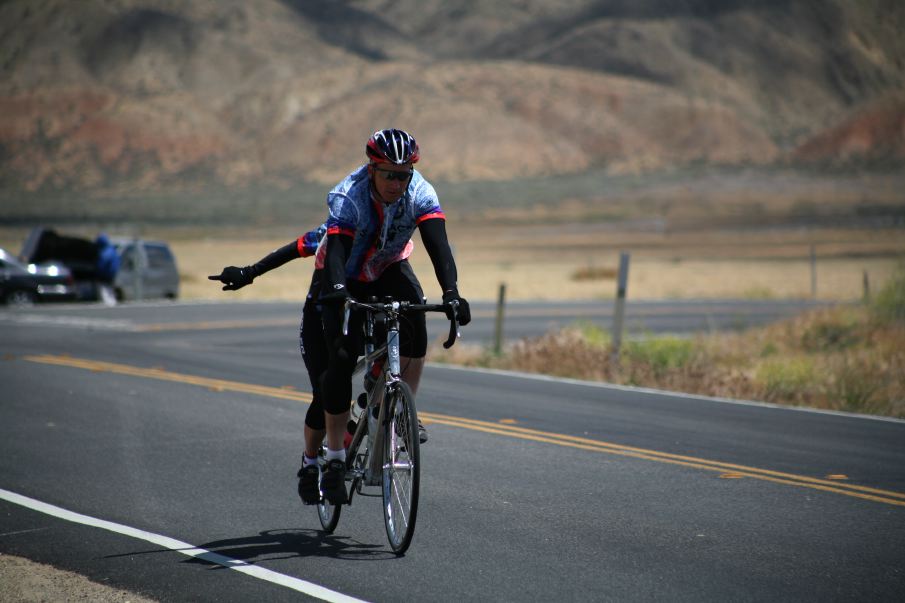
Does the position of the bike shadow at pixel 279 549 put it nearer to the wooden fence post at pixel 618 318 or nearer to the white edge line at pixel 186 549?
the white edge line at pixel 186 549

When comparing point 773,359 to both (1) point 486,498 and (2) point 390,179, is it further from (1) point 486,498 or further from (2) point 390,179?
(2) point 390,179

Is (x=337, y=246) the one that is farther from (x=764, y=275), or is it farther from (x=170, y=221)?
(x=170, y=221)

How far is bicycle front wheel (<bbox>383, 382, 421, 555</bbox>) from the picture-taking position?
634 centimetres

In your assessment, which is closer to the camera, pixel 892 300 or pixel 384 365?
pixel 384 365

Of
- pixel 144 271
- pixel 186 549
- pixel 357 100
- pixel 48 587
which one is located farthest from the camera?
pixel 357 100

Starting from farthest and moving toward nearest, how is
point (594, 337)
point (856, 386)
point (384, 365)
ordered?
1. point (594, 337)
2. point (856, 386)
3. point (384, 365)

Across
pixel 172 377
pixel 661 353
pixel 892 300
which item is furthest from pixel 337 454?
pixel 892 300

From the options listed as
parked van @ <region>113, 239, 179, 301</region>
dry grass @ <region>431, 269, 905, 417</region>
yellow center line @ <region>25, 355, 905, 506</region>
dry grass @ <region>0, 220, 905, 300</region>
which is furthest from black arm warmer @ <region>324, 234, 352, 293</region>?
parked van @ <region>113, 239, 179, 301</region>

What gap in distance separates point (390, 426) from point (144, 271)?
1049 inches

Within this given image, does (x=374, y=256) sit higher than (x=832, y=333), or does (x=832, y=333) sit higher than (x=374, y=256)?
(x=832, y=333)

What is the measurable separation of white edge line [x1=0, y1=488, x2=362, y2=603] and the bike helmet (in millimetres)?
2085

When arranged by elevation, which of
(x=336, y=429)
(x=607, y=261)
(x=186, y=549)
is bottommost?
(x=186, y=549)

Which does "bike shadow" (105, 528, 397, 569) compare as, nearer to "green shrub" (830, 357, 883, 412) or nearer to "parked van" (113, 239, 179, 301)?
"green shrub" (830, 357, 883, 412)

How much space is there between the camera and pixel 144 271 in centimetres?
3225
